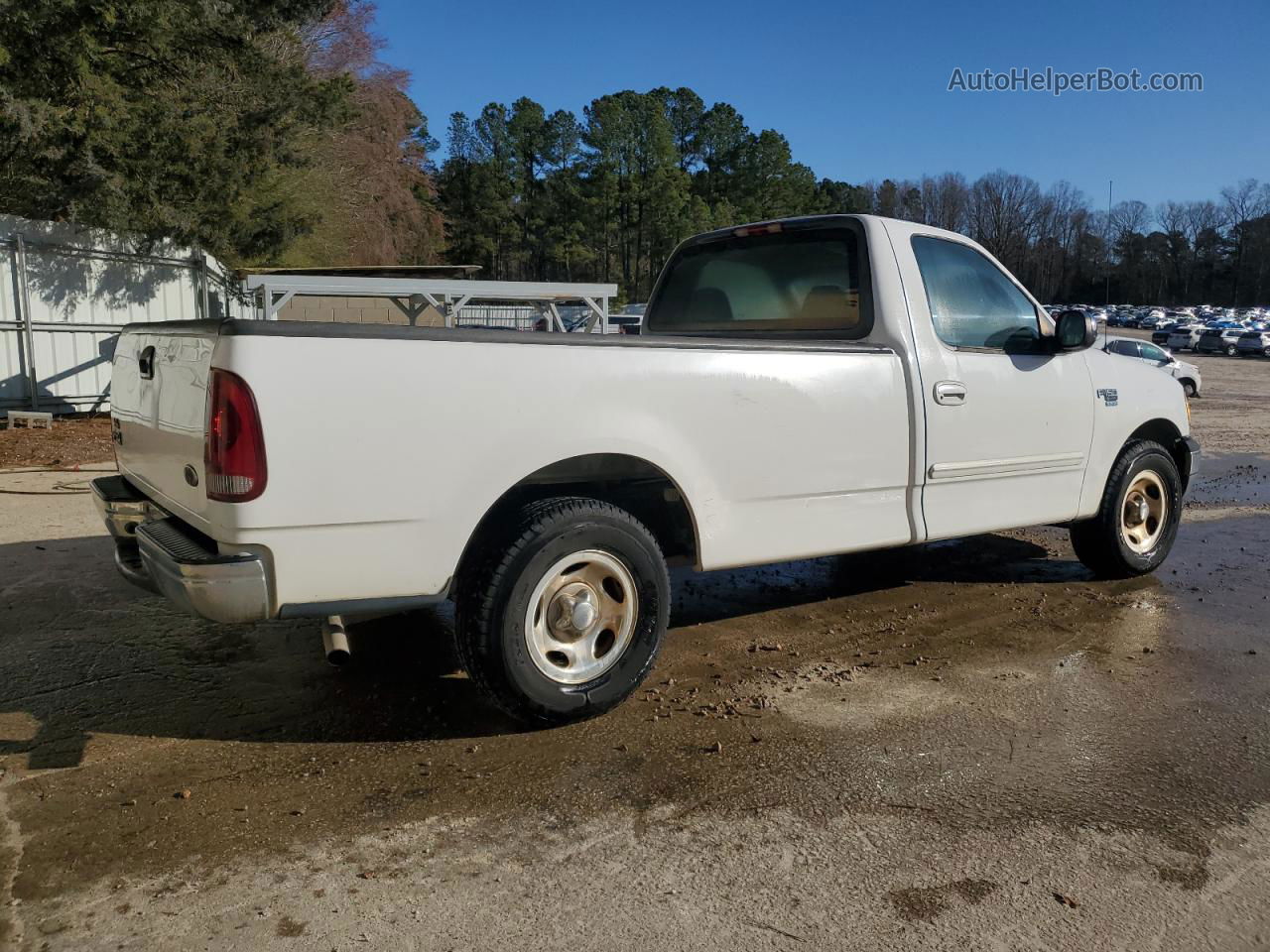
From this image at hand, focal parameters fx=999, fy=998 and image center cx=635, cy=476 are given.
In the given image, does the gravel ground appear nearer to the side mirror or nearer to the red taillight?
the red taillight

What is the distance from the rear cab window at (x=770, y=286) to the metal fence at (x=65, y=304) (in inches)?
367

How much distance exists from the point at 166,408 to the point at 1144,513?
5.52m

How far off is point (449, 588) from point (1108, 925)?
2220 millimetres

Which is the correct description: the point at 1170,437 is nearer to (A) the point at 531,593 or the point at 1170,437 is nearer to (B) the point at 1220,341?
(A) the point at 531,593

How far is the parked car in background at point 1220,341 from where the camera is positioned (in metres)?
50.8

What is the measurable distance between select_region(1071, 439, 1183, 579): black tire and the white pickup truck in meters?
0.16

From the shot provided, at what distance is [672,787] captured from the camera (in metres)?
3.33

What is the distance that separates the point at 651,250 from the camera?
73312mm

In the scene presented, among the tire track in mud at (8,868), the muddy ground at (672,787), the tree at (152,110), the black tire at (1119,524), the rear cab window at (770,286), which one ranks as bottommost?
the muddy ground at (672,787)

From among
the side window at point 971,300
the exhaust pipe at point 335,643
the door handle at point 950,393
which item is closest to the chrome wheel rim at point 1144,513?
the side window at point 971,300

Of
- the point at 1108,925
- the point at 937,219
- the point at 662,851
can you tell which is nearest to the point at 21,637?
the point at 662,851

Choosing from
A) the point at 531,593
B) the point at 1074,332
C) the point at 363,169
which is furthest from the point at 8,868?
the point at 363,169

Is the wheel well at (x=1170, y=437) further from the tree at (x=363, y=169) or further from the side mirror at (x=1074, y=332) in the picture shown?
the tree at (x=363, y=169)

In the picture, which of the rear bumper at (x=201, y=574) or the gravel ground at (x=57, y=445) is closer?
the rear bumper at (x=201, y=574)
